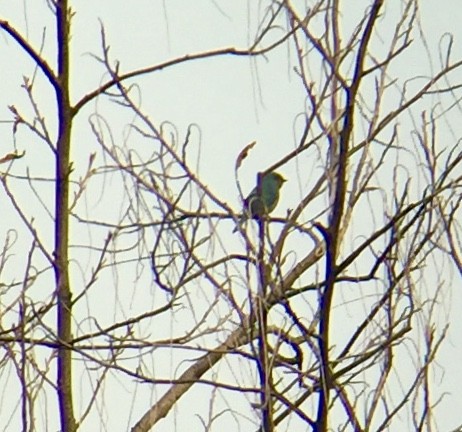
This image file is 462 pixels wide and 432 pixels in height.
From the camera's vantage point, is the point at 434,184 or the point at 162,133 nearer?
the point at 434,184

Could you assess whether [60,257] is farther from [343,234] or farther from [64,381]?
[343,234]

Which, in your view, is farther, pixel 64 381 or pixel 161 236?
pixel 64 381

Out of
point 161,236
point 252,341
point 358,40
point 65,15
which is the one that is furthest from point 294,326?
point 65,15

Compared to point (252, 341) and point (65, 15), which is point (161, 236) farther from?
point (65, 15)

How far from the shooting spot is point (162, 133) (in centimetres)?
297

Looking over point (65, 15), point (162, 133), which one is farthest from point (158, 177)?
point (65, 15)

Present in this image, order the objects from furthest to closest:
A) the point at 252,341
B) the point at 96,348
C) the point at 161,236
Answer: the point at 96,348 < the point at 161,236 < the point at 252,341

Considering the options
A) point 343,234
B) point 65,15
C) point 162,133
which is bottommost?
point 343,234

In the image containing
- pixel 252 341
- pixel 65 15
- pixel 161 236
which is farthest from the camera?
pixel 65 15

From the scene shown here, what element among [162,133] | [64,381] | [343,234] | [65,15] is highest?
[65,15]

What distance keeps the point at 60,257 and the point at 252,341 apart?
87 centimetres

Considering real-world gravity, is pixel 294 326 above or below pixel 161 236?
below

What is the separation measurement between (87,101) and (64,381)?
0.71m

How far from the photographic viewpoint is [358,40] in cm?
275
